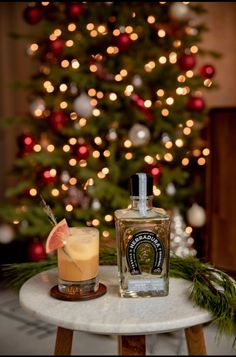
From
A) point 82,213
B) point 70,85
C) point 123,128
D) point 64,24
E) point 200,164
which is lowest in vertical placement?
point 82,213

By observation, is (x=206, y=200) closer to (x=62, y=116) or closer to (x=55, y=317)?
(x=62, y=116)

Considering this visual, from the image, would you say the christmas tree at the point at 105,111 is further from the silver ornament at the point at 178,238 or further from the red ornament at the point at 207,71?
the silver ornament at the point at 178,238

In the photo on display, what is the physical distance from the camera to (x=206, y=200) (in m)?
2.97

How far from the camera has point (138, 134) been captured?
2.77 m

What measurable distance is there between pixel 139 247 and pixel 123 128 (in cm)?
191

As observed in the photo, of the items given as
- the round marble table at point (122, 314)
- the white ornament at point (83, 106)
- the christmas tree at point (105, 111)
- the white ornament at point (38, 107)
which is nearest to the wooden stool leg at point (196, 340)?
the round marble table at point (122, 314)

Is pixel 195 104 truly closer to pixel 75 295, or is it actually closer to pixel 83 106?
pixel 83 106

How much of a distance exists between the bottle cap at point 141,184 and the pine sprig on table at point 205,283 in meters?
0.21

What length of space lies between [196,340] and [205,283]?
0.38 feet

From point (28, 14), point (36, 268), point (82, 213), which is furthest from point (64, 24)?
point (36, 268)

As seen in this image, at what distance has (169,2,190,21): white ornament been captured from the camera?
9.48 feet

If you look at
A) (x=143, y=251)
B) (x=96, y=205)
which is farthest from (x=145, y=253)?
(x=96, y=205)

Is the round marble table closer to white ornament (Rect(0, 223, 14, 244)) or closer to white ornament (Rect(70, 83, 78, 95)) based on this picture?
white ornament (Rect(70, 83, 78, 95))

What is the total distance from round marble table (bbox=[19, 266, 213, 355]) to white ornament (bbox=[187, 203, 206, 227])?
1.78 metres
